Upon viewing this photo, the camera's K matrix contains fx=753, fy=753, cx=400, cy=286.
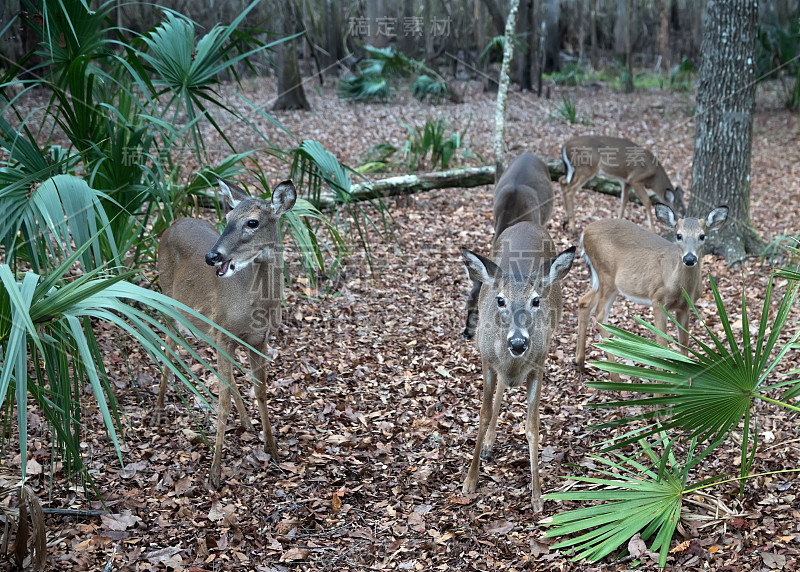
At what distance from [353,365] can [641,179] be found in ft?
19.3

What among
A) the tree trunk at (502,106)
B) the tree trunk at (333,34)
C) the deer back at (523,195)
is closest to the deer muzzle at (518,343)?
the deer back at (523,195)

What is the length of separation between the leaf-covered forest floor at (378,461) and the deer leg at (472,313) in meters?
0.16

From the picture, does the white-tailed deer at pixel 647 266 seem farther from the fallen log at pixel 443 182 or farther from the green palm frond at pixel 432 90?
the green palm frond at pixel 432 90

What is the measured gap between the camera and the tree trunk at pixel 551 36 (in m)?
23.5

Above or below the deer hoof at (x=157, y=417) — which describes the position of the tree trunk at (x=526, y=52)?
above

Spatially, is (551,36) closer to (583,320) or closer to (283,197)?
(583,320)

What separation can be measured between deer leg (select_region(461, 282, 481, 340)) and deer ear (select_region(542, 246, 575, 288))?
195 cm

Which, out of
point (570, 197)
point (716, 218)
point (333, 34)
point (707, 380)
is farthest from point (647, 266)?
point (333, 34)

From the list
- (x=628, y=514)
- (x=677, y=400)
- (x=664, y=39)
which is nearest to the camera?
(x=677, y=400)

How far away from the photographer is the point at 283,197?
502 centimetres

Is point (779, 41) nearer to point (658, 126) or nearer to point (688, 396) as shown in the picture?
point (658, 126)

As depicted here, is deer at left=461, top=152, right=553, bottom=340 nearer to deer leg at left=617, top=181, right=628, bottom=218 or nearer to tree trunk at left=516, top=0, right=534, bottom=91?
deer leg at left=617, top=181, right=628, bottom=218

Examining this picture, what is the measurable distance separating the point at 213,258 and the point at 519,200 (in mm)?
3702

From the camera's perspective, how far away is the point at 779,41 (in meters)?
16.2
